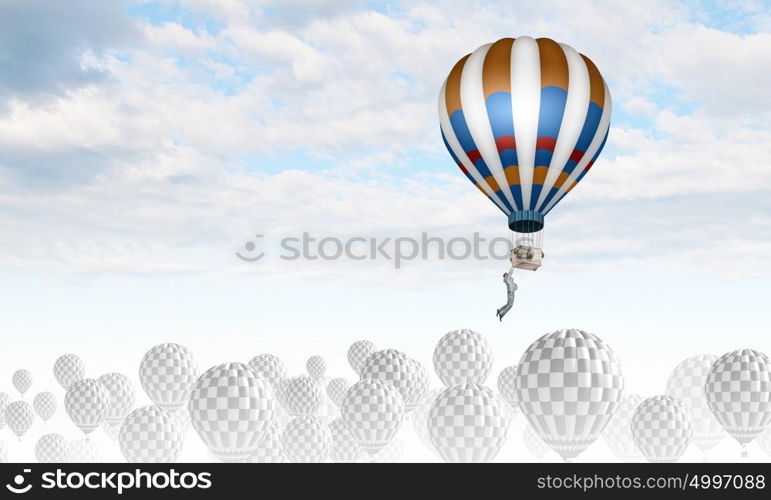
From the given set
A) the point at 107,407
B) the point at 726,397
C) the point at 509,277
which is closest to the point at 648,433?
the point at 726,397

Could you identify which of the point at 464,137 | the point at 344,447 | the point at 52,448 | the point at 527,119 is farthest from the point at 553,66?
the point at 52,448

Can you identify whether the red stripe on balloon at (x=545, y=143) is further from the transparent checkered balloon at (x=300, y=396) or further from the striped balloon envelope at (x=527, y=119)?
the transparent checkered balloon at (x=300, y=396)

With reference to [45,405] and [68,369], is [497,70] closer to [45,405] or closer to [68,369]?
[68,369]

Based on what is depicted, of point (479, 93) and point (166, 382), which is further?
point (166, 382)

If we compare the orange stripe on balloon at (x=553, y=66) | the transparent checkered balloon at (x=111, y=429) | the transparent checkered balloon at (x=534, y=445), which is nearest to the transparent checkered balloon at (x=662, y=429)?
the transparent checkered balloon at (x=534, y=445)

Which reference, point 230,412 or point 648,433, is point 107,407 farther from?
point 648,433
